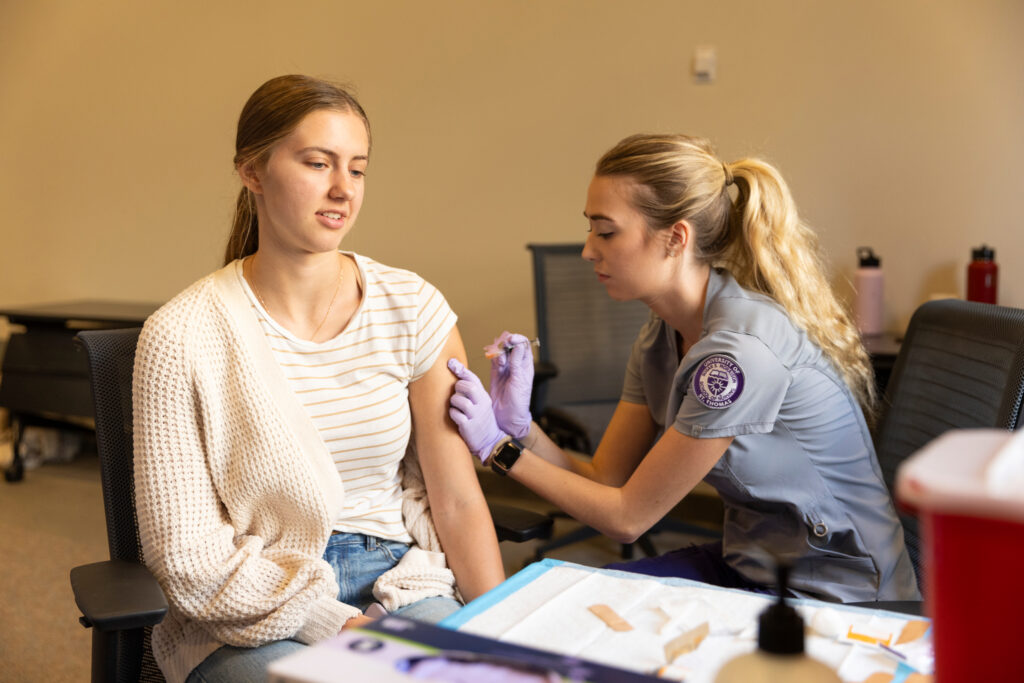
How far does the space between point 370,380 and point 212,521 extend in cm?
30

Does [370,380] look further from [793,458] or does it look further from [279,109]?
[793,458]

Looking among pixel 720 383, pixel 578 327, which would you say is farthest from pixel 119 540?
pixel 578 327

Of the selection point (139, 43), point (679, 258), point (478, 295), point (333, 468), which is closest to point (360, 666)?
point (333, 468)

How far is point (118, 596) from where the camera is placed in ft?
3.52

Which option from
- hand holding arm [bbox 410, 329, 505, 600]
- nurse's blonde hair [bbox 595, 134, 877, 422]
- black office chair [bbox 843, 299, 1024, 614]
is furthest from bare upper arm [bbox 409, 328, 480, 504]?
black office chair [bbox 843, 299, 1024, 614]

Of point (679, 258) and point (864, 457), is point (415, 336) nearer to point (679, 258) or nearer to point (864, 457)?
point (679, 258)

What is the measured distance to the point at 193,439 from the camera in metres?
1.28

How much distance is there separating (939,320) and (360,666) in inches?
48.0

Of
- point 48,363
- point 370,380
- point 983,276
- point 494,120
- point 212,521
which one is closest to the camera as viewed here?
point 212,521

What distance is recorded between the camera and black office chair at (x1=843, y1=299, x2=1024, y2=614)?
52.5 inches

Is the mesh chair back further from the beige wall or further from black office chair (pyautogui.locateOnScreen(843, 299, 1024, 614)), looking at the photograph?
the beige wall

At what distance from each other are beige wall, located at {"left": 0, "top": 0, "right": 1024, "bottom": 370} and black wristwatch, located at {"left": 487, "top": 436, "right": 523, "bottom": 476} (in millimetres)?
1733

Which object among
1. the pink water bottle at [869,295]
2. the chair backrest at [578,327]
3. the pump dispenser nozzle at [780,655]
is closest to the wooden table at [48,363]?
the chair backrest at [578,327]

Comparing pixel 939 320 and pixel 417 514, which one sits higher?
pixel 939 320
